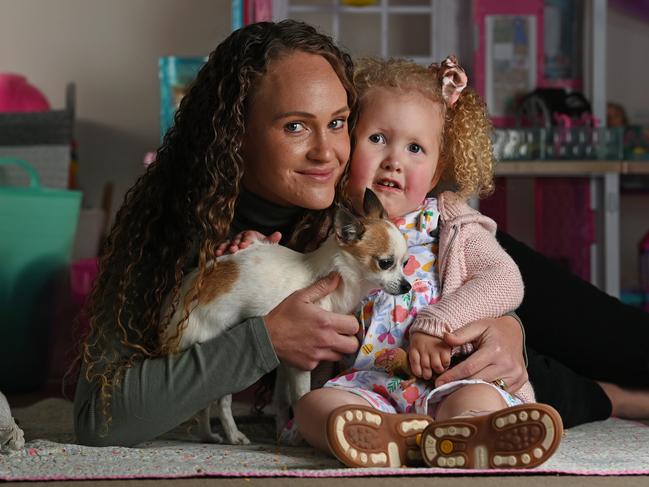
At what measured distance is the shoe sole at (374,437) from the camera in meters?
1.30

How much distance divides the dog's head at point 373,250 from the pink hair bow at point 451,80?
16.0 inches

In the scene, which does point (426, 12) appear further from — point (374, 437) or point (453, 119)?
point (374, 437)

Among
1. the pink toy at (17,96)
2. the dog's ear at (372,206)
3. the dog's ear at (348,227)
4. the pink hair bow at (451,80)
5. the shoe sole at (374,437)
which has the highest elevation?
the pink toy at (17,96)

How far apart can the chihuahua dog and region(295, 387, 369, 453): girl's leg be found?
11 centimetres

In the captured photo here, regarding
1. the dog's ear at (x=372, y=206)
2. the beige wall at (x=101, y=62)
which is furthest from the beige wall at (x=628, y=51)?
the dog's ear at (x=372, y=206)

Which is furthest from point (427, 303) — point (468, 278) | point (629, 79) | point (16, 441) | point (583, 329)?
point (629, 79)

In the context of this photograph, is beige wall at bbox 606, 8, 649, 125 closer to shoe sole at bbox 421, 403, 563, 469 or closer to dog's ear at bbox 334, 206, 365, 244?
dog's ear at bbox 334, 206, 365, 244

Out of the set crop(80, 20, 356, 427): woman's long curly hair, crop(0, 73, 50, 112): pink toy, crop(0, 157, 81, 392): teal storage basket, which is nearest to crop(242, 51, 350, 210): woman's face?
crop(80, 20, 356, 427): woman's long curly hair

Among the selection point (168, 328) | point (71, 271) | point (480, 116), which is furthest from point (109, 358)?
point (71, 271)

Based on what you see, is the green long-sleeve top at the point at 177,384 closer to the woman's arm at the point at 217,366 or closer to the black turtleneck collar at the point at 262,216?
the woman's arm at the point at 217,366

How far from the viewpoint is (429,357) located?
1560mm

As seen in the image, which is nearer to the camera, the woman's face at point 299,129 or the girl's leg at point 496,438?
the girl's leg at point 496,438

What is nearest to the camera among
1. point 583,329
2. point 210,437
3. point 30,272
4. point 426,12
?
point 210,437

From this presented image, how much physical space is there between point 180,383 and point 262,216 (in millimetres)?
399
